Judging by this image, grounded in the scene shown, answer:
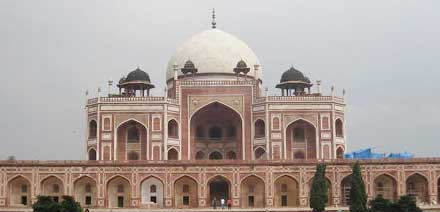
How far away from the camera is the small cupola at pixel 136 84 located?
42.1 m

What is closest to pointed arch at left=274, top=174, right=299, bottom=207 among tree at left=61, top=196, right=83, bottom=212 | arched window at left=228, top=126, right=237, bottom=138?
arched window at left=228, top=126, right=237, bottom=138

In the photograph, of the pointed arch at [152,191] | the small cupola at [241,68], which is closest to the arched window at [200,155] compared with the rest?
the small cupola at [241,68]

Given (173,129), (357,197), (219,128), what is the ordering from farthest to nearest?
(219,128), (173,129), (357,197)

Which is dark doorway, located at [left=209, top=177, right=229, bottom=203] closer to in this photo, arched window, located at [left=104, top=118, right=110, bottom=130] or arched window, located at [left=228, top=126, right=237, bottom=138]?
arched window, located at [left=228, top=126, right=237, bottom=138]

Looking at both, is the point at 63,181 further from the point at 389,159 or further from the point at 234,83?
the point at 389,159

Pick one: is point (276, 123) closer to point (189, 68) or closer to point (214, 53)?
point (189, 68)

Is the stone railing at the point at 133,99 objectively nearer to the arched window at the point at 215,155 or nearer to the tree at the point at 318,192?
the arched window at the point at 215,155

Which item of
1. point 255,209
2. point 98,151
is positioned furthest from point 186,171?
point 98,151

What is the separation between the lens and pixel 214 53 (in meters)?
44.2

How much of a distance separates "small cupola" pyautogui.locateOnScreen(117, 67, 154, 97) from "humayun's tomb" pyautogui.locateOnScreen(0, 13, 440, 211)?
0.08 metres

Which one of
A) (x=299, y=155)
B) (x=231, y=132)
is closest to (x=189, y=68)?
(x=231, y=132)

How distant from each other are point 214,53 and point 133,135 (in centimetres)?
682

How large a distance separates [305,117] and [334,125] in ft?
4.92

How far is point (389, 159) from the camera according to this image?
3566 cm
